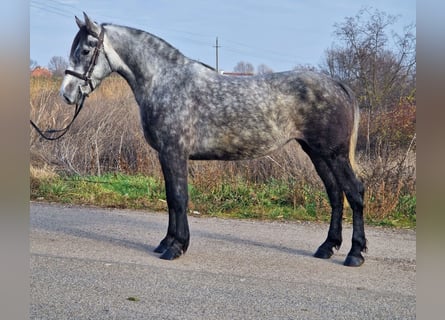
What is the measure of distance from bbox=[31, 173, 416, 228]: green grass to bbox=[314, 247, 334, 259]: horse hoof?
2296mm

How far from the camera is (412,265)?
5.84m

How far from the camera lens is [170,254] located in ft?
19.2

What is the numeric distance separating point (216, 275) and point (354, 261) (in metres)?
1.55

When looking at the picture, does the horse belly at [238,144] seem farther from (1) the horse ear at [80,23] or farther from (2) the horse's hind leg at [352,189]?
(1) the horse ear at [80,23]

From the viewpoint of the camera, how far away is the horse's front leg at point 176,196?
5.84 m

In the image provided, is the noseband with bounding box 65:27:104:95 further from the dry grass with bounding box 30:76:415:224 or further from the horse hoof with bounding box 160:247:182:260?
the dry grass with bounding box 30:76:415:224

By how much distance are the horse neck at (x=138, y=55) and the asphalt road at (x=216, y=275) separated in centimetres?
205

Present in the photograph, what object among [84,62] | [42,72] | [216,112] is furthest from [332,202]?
[42,72]

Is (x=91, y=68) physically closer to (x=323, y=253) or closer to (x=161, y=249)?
(x=161, y=249)

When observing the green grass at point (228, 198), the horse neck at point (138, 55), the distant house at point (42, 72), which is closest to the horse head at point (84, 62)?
the horse neck at point (138, 55)

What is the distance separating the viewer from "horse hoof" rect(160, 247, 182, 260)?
5824 mm

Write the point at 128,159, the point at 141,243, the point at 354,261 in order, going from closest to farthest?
1. the point at 354,261
2. the point at 141,243
3. the point at 128,159
